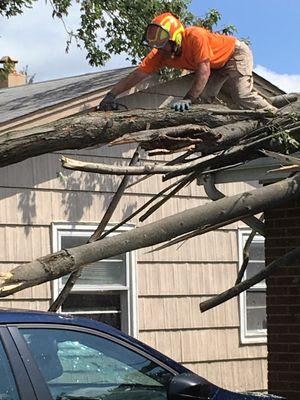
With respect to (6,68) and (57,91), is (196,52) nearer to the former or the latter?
(57,91)

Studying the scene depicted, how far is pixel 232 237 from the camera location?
11539 mm

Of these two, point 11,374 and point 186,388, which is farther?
point 186,388

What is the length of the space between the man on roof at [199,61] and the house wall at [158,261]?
1.96m

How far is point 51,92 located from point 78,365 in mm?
6821

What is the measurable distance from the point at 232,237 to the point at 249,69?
3.41 metres

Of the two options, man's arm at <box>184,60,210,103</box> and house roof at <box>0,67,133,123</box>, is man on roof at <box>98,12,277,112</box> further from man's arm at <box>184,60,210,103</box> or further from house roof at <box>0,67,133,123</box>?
house roof at <box>0,67,133,123</box>

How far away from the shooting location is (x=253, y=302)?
464 inches

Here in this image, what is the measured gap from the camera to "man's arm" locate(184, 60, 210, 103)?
7609mm

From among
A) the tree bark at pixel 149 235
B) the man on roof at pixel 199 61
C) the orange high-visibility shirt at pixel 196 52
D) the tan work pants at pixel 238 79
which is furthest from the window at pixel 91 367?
the tan work pants at pixel 238 79

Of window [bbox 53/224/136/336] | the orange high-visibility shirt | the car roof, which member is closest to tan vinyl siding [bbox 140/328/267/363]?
window [bbox 53/224/136/336]

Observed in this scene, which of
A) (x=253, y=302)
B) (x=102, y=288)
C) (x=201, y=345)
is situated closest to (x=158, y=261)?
(x=102, y=288)

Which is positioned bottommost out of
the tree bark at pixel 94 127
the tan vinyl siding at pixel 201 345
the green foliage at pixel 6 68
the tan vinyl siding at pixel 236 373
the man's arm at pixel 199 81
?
the tan vinyl siding at pixel 236 373

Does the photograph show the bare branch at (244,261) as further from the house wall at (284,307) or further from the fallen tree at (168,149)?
the fallen tree at (168,149)

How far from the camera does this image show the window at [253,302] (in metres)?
11.6
